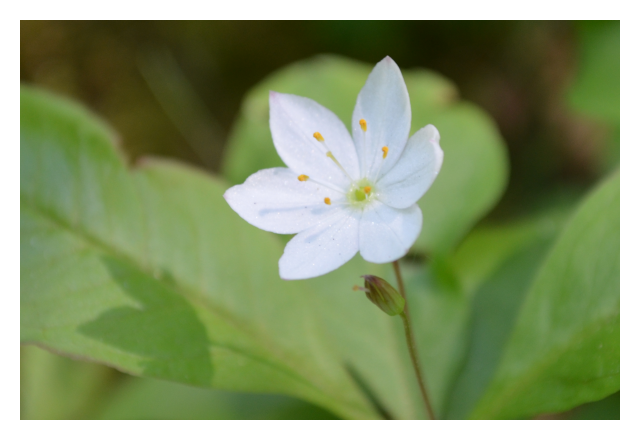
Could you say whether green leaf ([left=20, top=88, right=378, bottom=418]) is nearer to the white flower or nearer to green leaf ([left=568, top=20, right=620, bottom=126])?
the white flower

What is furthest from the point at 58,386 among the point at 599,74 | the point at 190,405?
the point at 599,74

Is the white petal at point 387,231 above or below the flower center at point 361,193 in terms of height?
below

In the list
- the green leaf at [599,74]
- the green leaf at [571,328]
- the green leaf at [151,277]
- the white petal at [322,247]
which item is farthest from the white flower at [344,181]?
the green leaf at [599,74]

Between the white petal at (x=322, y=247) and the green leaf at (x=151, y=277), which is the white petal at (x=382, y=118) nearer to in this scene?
the white petal at (x=322, y=247)

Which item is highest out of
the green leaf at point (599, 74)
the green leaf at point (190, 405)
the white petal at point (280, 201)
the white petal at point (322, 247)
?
the green leaf at point (599, 74)

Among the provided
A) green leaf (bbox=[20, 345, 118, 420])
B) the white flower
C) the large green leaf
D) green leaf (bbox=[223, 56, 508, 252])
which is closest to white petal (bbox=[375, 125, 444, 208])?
the white flower

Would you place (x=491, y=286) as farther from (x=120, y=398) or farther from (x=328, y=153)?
(x=120, y=398)

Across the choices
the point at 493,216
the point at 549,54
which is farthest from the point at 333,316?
the point at 549,54

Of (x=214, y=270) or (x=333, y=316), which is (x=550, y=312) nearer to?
(x=333, y=316)
